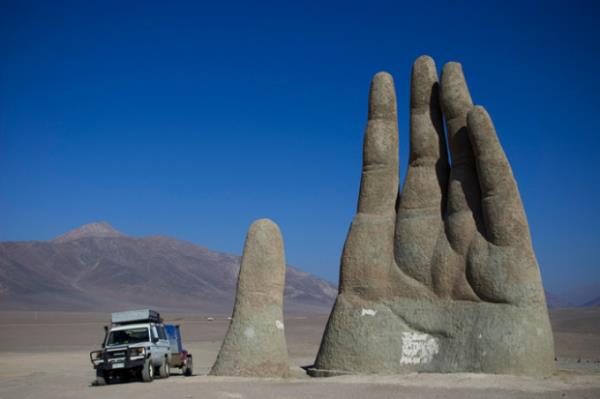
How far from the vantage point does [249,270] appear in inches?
745

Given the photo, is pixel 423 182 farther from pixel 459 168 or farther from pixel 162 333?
pixel 162 333

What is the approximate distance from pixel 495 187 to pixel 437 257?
2.42 m

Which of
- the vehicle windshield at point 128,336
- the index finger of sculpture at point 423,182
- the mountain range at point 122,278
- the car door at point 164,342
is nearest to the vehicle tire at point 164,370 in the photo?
the car door at point 164,342

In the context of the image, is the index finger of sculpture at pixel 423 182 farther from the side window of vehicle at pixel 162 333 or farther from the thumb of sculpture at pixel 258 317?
the side window of vehicle at pixel 162 333

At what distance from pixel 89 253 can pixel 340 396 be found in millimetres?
156519

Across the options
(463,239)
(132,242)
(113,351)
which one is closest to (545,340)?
(463,239)

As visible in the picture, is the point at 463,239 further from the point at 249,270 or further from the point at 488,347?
the point at 249,270

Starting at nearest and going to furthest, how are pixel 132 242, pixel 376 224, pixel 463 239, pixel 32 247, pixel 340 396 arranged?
1. pixel 340 396
2. pixel 463 239
3. pixel 376 224
4. pixel 32 247
5. pixel 132 242

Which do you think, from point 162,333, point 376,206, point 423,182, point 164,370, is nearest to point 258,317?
point 164,370

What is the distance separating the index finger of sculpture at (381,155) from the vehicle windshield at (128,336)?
22.9ft

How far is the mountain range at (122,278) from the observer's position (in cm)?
12606

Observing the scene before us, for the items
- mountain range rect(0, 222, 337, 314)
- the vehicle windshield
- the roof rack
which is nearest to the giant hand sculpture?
the vehicle windshield

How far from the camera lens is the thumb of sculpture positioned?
1830cm

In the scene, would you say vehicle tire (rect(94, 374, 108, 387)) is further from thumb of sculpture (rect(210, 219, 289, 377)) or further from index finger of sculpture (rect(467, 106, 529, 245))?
index finger of sculpture (rect(467, 106, 529, 245))
